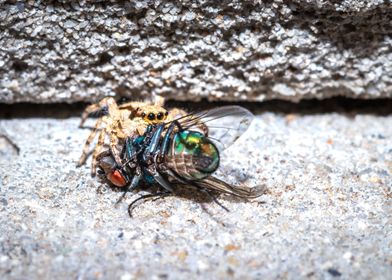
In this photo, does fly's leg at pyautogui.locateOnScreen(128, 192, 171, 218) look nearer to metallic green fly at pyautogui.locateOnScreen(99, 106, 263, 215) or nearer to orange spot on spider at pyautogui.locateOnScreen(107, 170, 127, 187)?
metallic green fly at pyautogui.locateOnScreen(99, 106, 263, 215)

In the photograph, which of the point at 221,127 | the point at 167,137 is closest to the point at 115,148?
the point at 167,137

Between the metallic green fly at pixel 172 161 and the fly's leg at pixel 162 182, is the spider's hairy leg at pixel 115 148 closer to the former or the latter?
the metallic green fly at pixel 172 161

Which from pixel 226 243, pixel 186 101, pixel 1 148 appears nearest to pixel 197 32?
pixel 186 101

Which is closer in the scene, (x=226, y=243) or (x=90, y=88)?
(x=226, y=243)

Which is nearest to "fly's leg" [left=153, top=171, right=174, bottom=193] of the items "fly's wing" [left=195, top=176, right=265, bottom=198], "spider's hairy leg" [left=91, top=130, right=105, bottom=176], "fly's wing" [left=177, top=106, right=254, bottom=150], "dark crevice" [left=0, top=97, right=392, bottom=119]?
"fly's wing" [left=195, top=176, right=265, bottom=198]

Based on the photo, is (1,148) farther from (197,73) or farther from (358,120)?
(358,120)

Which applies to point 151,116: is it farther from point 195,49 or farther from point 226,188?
point 226,188
